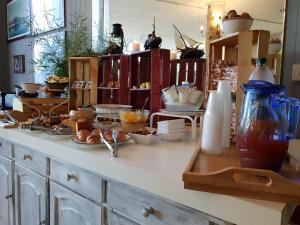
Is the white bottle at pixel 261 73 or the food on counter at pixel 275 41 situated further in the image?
the food on counter at pixel 275 41

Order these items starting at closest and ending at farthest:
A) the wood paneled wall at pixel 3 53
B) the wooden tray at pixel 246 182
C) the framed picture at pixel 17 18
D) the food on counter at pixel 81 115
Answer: the wooden tray at pixel 246 182 < the food on counter at pixel 81 115 < the framed picture at pixel 17 18 < the wood paneled wall at pixel 3 53

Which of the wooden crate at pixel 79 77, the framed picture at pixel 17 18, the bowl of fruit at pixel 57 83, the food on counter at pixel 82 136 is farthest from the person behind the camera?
the framed picture at pixel 17 18

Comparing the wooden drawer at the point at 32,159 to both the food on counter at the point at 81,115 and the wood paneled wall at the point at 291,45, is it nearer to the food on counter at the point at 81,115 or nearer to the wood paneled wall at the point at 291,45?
the food on counter at the point at 81,115

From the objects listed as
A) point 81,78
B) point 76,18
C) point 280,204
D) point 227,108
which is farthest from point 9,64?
point 280,204

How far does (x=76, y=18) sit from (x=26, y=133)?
1.71 meters

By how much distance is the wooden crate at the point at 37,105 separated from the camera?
1.70 meters

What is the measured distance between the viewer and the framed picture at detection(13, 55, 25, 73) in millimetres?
3855

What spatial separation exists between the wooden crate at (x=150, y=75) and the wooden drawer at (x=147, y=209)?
632 mm

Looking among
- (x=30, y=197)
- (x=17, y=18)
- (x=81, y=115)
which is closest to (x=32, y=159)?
(x=30, y=197)

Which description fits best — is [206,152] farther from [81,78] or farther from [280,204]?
[81,78]

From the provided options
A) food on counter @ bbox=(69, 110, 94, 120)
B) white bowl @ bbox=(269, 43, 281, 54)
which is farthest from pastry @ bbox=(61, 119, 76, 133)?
white bowl @ bbox=(269, 43, 281, 54)

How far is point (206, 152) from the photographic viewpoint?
82cm

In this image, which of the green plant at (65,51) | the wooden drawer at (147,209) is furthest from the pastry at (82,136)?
the green plant at (65,51)

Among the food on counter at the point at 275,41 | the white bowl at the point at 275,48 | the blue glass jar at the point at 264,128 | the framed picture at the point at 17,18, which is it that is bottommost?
the blue glass jar at the point at 264,128
